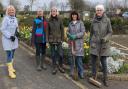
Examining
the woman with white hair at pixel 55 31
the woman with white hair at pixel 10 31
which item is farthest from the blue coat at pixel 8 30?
the woman with white hair at pixel 55 31

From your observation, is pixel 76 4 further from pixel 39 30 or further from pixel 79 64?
pixel 79 64

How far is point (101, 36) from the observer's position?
872 centimetres

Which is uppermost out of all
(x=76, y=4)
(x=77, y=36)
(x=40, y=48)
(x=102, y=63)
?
(x=77, y=36)

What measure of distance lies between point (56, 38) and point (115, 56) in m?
2.62

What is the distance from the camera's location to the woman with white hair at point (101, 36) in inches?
339

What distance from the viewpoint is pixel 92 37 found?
8906mm

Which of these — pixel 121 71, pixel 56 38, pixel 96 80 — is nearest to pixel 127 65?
pixel 121 71

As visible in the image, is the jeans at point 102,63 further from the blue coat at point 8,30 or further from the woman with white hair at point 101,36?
the blue coat at point 8,30

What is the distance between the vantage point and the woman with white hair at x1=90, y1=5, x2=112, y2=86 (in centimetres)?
861

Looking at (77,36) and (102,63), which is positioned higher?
(77,36)

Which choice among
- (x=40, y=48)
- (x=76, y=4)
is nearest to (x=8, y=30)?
(x=40, y=48)

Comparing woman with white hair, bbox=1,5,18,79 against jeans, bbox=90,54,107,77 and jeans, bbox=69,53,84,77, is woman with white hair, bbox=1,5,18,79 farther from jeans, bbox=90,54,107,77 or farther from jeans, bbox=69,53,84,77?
jeans, bbox=90,54,107,77

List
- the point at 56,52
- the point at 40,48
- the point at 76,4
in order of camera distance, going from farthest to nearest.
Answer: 1. the point at 76,4
2. the point at 40,48
3. the point at 56,52

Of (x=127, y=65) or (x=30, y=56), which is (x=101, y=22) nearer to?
(x=127, y=65)
